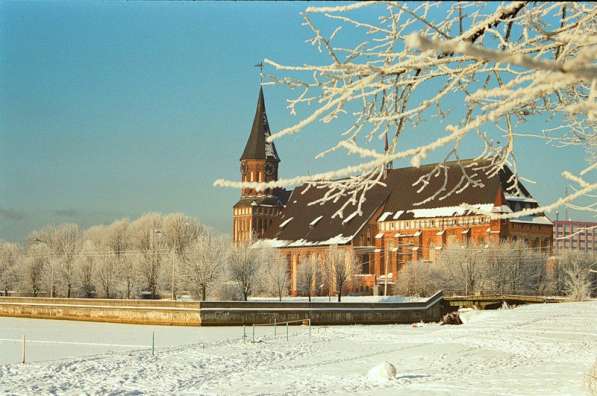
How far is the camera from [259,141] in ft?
339

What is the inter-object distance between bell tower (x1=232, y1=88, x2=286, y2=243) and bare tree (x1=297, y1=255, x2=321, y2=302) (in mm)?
19553

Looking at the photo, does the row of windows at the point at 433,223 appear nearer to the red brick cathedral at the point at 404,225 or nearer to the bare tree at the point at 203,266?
the red brick cathedral at the point at 404,225

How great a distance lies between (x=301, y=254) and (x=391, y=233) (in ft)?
30.4

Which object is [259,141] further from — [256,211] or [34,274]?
[34,274]

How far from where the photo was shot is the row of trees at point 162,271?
61197 mm

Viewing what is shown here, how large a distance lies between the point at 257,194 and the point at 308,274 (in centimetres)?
2574

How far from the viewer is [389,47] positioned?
19.2 ft

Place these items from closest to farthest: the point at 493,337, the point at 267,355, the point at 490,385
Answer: the point at 490,385 < the point at 267,355 < the point at 493,337

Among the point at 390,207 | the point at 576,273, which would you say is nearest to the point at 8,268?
the point at 390,207

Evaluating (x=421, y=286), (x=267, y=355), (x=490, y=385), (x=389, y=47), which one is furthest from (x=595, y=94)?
(x=421, y=286)

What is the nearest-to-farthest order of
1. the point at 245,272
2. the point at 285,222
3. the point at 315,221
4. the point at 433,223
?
the point at 245,272 → the point at 433,223 → the point at 315,221 → the point at 285,222

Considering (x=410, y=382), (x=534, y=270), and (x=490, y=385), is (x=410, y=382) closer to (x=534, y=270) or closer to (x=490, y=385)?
(x=490, y=385)

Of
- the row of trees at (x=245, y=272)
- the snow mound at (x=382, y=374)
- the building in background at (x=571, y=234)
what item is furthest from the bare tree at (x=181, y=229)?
the snow mound at (x=382, y=374)

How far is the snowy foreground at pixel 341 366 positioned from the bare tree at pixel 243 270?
27164mm
